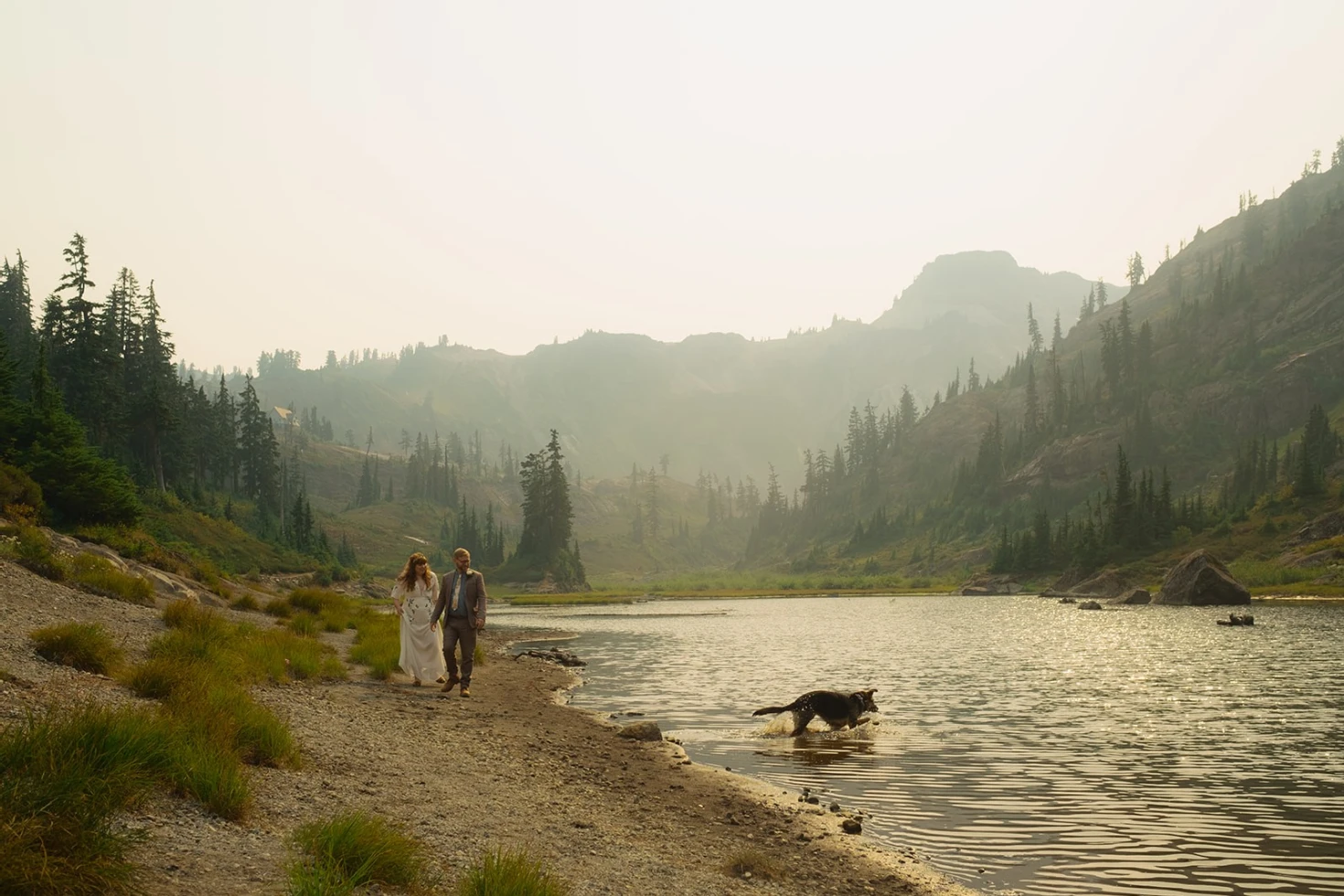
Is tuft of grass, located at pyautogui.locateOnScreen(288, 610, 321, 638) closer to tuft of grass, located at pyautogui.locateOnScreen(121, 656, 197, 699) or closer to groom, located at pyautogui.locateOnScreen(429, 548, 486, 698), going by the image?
groom, located at pyautogui.locateOnScreen(429, 548, 486, 698)

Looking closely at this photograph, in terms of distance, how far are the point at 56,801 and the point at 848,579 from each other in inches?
6994

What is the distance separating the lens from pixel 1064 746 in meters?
20.6

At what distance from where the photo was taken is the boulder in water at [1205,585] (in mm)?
84688

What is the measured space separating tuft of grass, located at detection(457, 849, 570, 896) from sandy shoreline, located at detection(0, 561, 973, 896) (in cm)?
57

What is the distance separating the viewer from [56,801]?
634 centimetres

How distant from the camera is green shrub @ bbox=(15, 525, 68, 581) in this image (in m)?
23.1

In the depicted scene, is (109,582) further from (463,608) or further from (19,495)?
(19,495)

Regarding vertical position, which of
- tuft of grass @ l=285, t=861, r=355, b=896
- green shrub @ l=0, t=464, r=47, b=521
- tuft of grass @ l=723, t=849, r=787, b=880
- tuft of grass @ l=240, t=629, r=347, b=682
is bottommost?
tuft of grass @ l=723, t=849, r=787, b=880

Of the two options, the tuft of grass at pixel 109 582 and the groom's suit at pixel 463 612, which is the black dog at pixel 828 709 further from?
the tuft of grass at pixel 109 582

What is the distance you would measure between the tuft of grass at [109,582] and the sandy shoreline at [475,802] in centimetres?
295

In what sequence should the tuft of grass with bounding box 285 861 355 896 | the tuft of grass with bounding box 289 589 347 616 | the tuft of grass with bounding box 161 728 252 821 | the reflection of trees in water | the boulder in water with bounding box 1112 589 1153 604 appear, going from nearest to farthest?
1. the tuft of grass with bounding box 285 861 355 896
2. the tuft of grass with bounding box 161 728 252 821
3. the reflection of trees in water
4. the tuft of grass with bounding box 289 589 347 616
5. the boulder in water with bounding box 1112 589 1153 604

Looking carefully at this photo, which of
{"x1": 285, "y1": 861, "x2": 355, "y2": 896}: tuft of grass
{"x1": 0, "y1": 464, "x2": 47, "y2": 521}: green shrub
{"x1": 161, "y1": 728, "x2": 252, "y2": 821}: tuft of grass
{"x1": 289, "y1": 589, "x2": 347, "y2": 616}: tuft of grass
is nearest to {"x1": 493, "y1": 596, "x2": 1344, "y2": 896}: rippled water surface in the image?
{"x1": 285, "y1": 861, "x2": 355, "y2": 896}: tuft of grass

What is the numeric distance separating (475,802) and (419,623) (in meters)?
12.5

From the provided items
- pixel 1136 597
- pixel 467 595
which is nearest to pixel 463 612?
pixel 467 595
